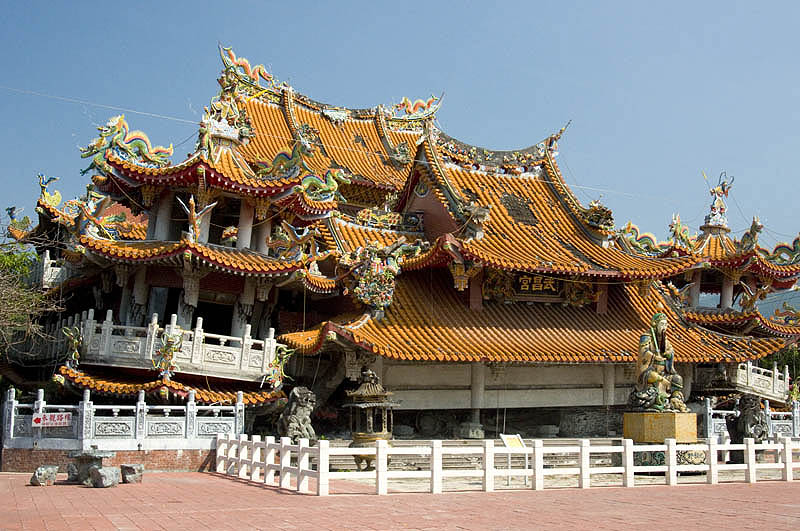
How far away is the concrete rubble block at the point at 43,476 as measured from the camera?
13.6m

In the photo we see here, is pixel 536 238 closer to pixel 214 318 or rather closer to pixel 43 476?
pixel 214 318

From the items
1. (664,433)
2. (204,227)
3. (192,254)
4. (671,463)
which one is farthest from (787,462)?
(204,227)

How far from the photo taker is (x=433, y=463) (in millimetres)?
12602

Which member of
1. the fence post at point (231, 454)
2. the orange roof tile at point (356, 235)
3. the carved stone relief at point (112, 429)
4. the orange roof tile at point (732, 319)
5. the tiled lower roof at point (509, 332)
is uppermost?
the orange roof tile at point (356, 235)

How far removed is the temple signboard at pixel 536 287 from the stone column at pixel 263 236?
6699mm

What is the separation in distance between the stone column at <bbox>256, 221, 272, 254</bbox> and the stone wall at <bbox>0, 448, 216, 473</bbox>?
6.02m

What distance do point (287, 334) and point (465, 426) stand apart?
16.8ft

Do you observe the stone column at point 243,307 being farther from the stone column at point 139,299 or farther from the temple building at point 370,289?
the stone column at point 139,299

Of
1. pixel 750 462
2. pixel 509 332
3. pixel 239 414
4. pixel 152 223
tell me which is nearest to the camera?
pixel 750 462

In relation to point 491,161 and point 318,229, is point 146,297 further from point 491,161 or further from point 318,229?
point 491,161

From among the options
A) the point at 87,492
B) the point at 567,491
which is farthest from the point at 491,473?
the point at 87,492

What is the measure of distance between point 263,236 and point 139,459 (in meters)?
6.84

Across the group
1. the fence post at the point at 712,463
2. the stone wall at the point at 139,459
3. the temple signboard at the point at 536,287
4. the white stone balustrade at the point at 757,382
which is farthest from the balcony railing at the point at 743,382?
the stone wall at the point at 139,459

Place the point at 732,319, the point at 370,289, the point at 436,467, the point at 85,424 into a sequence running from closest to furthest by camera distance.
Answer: the point at 436,467
the point at 85,424
the point at 370,289
the point at 732,319
